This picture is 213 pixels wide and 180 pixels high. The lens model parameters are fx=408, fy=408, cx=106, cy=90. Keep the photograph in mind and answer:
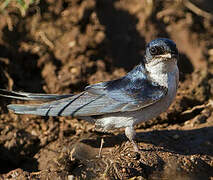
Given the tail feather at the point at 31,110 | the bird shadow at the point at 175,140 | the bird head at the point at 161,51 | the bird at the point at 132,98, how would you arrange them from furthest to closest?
the bird shadow at the point at 175,140 < the tail feather at the point at 31,110 < the bird at the point at 132,98 < the bird head at the point at 161,51

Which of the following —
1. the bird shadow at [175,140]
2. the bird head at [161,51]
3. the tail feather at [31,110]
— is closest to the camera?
the bird head at [161,51]

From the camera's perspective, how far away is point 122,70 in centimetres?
488

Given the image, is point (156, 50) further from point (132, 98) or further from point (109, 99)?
point (109, 99)

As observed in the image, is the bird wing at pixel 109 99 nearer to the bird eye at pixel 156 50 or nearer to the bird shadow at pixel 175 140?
the bird eye at pixel 156 50

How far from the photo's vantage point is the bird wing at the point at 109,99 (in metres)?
3.42

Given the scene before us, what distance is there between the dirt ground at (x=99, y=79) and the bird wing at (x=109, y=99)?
14.4 inches

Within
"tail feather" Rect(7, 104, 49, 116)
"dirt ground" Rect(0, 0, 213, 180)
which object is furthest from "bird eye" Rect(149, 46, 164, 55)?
"tail feather" Rect(7, 104, 49, 116)

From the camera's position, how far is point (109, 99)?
354 cm

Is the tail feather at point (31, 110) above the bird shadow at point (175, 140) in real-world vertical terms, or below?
above

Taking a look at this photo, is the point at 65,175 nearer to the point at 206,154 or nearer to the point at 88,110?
the point at 88,110

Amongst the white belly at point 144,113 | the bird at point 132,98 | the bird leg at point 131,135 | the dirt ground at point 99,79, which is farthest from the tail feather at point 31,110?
the bird leg at point 131,135

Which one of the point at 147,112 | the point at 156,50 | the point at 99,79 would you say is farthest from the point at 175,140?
the point at 99,79

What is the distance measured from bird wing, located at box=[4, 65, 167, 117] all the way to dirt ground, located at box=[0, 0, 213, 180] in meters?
0.37

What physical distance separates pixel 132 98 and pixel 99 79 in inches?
50.8
